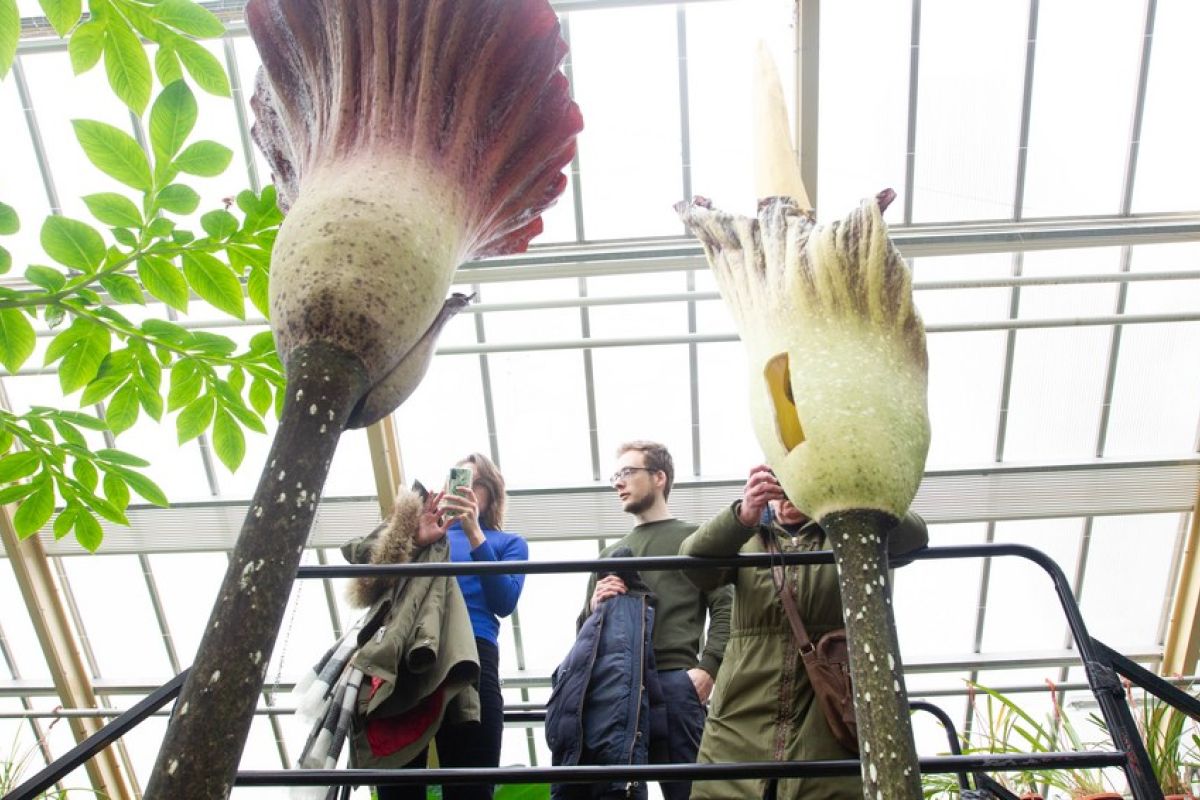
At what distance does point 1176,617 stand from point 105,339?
40.2 feet

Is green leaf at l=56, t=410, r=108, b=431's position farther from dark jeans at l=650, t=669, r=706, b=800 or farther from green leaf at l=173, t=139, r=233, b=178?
dark jeans at l=650, t=669, r=706, b=800

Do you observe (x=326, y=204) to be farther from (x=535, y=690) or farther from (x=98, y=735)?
(x=535, y=690)

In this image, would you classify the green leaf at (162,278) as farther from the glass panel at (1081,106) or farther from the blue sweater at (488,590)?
the glass panel at (1081,106)

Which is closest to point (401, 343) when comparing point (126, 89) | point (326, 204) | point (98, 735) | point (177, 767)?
point (326, 204)

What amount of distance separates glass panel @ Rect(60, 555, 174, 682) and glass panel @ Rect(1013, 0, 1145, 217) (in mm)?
11328

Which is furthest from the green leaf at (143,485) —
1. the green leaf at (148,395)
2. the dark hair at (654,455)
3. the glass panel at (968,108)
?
the glass panel at (968,108)

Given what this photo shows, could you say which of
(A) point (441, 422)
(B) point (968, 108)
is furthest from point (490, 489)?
(B) point (968, 108)

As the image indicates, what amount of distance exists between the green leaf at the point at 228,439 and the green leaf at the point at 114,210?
0.53 m

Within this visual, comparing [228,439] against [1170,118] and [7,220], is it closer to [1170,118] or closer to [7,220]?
[7,220]

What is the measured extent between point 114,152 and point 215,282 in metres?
0.29

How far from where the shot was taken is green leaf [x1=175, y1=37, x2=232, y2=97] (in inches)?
75.6

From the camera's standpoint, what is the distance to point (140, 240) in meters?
1.97

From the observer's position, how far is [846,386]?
3.14ft

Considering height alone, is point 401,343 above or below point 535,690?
below
